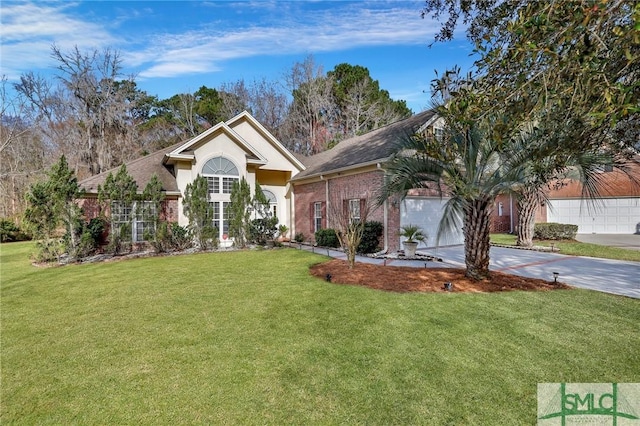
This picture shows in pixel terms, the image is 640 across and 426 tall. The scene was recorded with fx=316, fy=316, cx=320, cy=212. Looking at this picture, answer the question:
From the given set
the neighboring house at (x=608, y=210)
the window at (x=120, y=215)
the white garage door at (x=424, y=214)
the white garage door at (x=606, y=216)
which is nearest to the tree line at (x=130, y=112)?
the white garage door at (x=424, y=214)

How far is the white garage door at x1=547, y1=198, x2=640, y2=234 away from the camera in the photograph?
22453mm

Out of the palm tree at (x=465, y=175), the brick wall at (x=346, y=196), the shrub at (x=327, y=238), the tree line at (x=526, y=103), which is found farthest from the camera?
the shrub at (x=327, y=238)

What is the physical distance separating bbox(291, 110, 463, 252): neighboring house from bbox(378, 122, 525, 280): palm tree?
290cm

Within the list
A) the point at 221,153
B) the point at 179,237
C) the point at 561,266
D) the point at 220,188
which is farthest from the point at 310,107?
the point at 561,266

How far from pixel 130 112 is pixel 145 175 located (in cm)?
2034

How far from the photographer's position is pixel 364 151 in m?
15.7

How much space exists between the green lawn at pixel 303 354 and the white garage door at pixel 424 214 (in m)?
6.48

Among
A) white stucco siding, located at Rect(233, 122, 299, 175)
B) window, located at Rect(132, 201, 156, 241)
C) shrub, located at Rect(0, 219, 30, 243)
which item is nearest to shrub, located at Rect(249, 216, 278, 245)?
white stucco siding, located at Rect(233, 122, 299, 175)

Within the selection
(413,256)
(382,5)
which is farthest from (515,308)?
(382,5)

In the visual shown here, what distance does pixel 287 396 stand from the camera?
3.48 metres

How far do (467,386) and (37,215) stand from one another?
15.6 metres

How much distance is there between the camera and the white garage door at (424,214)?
518 inches

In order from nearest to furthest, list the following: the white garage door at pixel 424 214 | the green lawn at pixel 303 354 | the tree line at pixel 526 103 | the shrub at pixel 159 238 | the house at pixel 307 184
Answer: the tree line at pixel 526 103
the green lawn at pixel 303 354
the white garage door at pixel 424 214
the house at pixel 307 184
the shrub at pixel 159 238

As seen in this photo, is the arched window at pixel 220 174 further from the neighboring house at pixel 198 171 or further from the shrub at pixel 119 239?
the shrub at pixel 119 239
